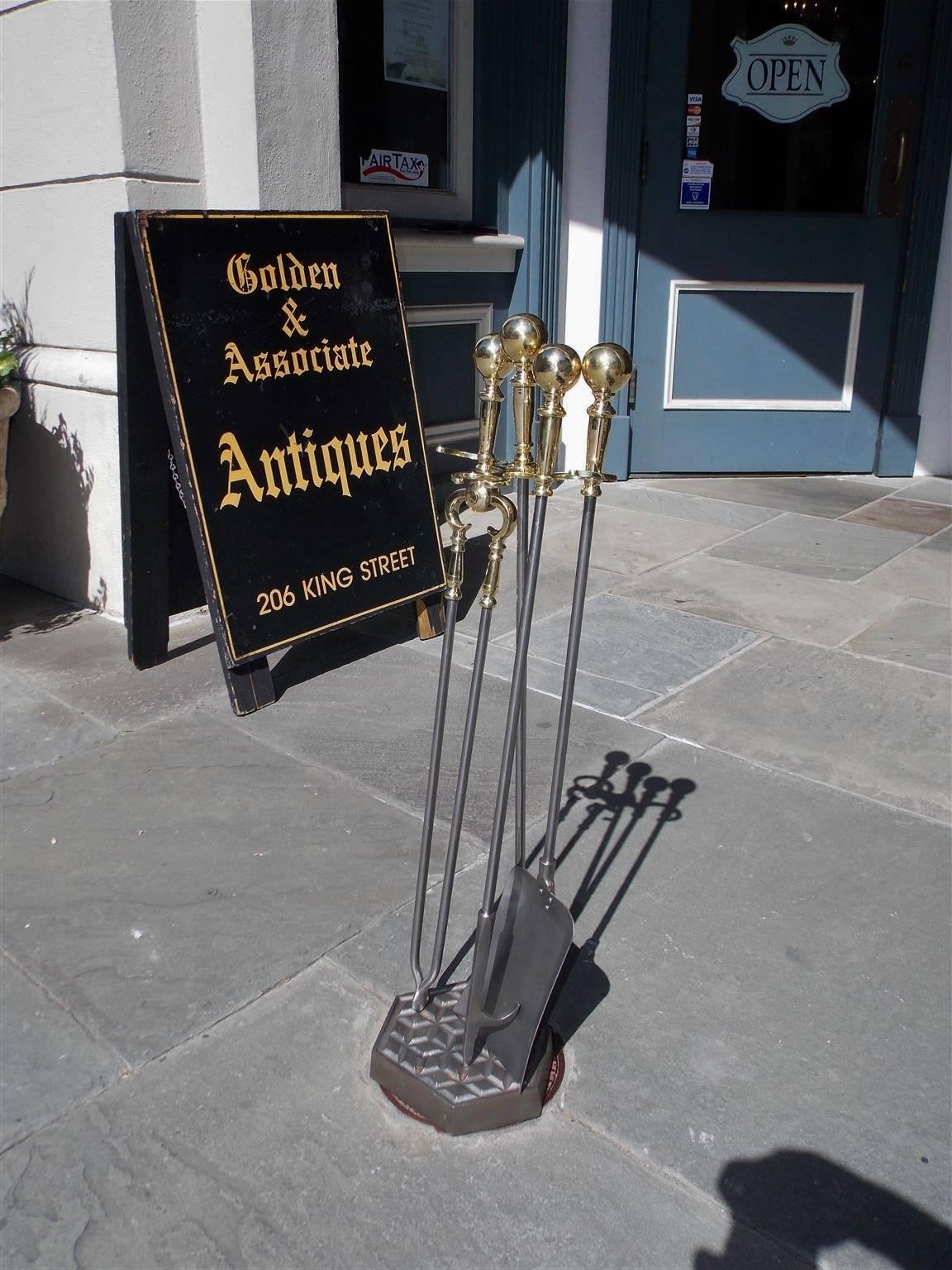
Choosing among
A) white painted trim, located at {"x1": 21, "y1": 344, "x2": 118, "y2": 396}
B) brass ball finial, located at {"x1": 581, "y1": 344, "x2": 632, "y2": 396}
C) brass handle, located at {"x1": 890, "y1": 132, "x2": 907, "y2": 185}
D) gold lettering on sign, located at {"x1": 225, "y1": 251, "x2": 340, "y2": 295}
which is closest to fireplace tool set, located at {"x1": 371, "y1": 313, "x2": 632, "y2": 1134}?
brass ball finial, located at {"x1": 581, "y1": 344, "x2": 632, "y2": 396}

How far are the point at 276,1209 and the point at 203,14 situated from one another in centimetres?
375

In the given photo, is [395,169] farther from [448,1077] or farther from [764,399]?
[448,1077]

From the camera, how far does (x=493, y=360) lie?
5.90 ft

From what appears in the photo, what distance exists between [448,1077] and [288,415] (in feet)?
7.31

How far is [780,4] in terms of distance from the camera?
5.82 meters

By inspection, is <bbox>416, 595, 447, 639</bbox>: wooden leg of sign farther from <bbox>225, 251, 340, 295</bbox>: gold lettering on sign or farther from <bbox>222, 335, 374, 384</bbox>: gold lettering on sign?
<bbox>225, 251, 340, 295</bbox>: gold lettering on sign

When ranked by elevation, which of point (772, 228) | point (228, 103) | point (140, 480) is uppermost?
point (228, 103)

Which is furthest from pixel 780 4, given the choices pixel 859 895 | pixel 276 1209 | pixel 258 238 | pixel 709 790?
pixel 276 1209

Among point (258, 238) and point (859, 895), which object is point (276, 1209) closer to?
point (859, 895)

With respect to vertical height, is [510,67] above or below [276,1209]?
above

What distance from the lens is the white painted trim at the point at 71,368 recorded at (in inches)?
154

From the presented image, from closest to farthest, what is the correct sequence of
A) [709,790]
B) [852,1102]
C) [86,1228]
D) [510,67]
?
[86,1228] < [852,1102] < [709,790] < [510,67]

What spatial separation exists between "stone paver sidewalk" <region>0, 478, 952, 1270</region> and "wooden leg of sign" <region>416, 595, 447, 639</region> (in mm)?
135

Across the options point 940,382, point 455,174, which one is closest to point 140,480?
point 455,174
